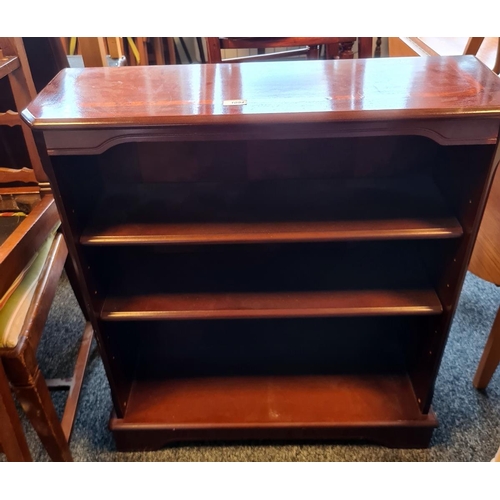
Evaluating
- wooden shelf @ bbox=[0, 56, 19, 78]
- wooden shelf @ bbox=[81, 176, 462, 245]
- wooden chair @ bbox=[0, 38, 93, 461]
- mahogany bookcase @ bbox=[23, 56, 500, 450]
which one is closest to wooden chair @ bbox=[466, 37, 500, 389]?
mahogany bookcase @ bbox=[23, 56, 500, 450]

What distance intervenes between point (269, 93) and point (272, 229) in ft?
0.84

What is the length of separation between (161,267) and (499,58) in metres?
1.31

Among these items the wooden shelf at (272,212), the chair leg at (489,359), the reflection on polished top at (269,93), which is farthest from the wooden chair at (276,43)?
the chair leg at (489,359)

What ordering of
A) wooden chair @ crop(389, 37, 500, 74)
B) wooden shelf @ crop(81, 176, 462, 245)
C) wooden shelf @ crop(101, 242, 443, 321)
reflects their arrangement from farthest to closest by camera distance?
1. wooden chair @ crop(389, 37, 500, 74)
2. wooden shelf @ crop(101, 242, 443, 321)
3. wooden shelf @ crop(81, 176, 462, 245)

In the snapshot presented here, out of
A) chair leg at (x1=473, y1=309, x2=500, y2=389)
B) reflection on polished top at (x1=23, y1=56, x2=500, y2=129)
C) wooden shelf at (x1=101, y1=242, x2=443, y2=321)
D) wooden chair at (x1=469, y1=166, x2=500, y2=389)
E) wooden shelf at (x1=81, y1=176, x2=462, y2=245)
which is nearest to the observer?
reflection on polished top at (x1=23, y1=56, x2=500, y2=129)

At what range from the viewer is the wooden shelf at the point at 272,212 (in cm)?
96

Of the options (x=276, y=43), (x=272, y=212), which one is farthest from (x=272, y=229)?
(x=276, y=43)

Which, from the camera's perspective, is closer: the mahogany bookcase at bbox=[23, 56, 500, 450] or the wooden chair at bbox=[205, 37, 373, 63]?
the mahogany bookcase at bbox=[23, 56, 500, 450]

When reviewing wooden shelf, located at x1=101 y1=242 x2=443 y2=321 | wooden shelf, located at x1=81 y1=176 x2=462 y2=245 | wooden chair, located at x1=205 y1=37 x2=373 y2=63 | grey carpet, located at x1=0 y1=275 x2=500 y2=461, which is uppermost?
wooden chair, located at x1=205 y1=37 x2=373 y2=63

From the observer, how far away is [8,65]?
1065 millimetres

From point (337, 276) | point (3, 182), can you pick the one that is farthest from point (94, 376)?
point (337, 276)

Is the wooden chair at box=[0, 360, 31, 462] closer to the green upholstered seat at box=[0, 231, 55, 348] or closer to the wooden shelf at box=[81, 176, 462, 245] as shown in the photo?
the green upholstered seat at box=[0, 231, 55, 348]

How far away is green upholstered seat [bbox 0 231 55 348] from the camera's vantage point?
98cm

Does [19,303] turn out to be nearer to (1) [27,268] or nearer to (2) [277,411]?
(1) [27,268]
